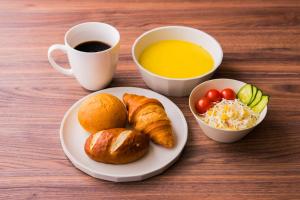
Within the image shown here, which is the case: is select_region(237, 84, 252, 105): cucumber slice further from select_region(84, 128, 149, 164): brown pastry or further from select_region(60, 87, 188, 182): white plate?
select_region(84, 128, 149, 164): brown pastry

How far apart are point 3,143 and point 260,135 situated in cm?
63

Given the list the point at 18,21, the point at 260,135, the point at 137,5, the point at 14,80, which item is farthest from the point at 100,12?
the point at 260,135

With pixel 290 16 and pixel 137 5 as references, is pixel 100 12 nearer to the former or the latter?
pixel 137 5

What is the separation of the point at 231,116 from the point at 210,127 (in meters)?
0.06

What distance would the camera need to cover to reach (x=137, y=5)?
4.99ft

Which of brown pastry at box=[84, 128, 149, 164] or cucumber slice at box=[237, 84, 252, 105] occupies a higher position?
cucumber slice at box=[237, 84, 252, 105]

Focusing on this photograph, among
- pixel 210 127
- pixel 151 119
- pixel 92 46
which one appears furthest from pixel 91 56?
pixel 210 127

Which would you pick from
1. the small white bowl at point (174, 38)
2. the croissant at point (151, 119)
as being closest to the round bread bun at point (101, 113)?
the croissant at point (151, 119)

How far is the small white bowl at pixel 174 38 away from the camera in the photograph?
3.63ft

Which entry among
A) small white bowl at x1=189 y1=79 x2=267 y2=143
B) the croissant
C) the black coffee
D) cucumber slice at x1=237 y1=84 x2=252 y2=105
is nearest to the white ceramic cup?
the black coffee

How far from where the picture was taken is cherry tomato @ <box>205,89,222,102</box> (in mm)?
1068

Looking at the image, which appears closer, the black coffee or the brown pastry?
the brown pastry

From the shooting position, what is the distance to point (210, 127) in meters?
0.99

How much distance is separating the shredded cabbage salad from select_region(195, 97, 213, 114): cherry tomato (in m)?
0.02
